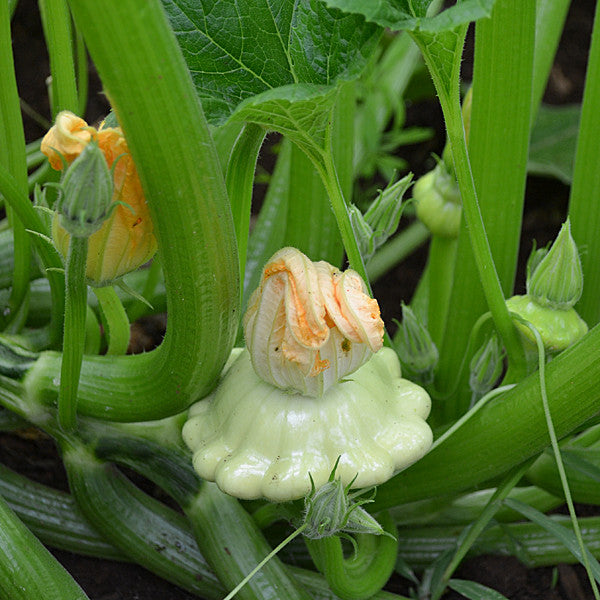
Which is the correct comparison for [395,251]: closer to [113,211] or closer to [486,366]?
[486,366]

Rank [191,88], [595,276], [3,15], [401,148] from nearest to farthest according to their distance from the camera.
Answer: [191,88]
[3,15]
[595,276]
[401,148]

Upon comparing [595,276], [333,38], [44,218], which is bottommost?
[595,276]

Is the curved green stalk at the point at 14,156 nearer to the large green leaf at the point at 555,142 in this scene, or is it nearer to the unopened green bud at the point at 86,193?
the unopened green bud at the point at 86,193

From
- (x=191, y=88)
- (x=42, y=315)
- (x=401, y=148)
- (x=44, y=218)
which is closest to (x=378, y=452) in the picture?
(x=191, y=88)

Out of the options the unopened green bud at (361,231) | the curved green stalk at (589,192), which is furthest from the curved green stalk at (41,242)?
the curved green stalk at (589,192)

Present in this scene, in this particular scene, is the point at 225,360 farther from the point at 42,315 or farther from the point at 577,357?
the point at 42,315

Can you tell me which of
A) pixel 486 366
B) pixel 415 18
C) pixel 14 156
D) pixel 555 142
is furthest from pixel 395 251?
pixel 415 18
